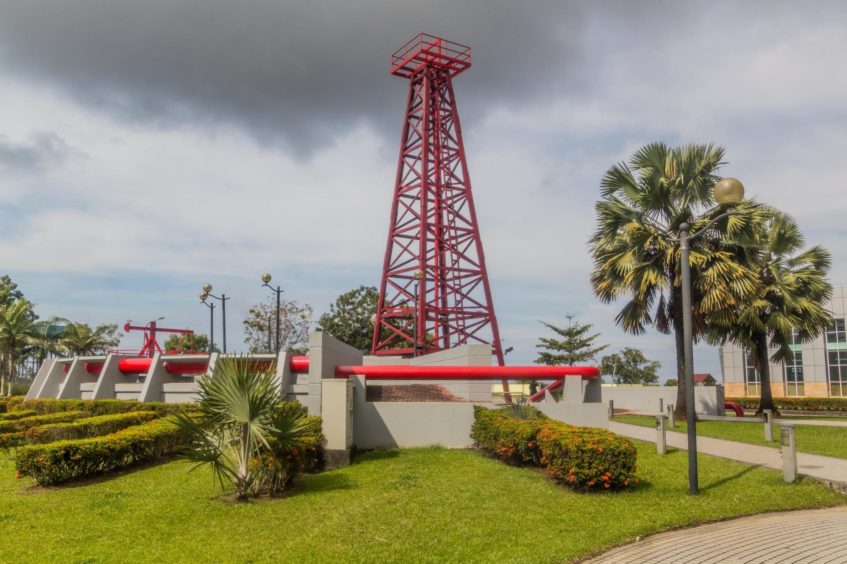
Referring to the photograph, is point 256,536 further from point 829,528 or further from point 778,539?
point 829,528

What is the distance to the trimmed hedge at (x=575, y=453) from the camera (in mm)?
10055

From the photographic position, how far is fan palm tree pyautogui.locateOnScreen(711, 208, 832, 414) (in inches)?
1019

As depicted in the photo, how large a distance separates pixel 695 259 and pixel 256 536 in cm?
1774

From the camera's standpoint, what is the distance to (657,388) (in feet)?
109

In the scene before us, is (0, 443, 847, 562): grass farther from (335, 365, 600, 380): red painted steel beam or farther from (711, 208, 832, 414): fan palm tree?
(711, 208, 832, 414): fan palm tree

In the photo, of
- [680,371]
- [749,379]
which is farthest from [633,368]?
[680,371]

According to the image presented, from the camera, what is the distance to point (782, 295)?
86.0 ft

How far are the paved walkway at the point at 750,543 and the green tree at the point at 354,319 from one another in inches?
1530

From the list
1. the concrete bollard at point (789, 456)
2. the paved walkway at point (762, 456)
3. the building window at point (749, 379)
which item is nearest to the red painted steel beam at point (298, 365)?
the paved walkway at point (762, 456)

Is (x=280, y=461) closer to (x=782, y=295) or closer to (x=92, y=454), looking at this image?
(x=92, y=454)

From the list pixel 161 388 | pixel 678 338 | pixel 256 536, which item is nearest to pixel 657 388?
pixel 678 338

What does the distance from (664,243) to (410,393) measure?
10.3 m

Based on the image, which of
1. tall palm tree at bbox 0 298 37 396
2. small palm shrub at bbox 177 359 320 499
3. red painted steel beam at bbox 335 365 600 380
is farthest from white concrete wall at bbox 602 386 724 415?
tall palm tree at bbox 0 298 37 396

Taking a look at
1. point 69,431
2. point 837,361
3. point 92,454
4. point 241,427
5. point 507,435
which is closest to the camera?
point 241,427
